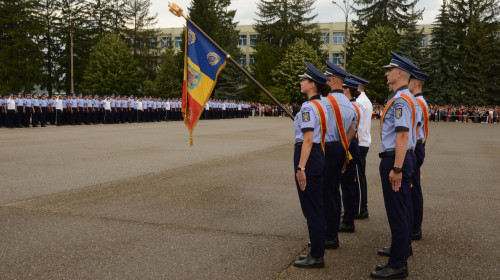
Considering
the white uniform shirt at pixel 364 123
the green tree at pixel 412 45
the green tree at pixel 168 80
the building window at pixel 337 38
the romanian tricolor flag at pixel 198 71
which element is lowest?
the white uniform shirt at pixel 364 123

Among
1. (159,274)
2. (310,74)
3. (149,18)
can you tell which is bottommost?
(159,274)

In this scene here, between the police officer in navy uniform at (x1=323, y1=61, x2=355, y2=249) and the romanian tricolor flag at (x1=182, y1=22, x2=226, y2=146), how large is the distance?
6.39 feet

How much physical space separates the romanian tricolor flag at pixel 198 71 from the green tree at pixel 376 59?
52.7 m

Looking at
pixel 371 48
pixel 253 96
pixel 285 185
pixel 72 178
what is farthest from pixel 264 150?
pixel 253 96

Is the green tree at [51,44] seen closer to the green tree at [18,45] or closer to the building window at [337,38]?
the green tree at [18,45]

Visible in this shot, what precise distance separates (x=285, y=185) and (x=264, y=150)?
625cm

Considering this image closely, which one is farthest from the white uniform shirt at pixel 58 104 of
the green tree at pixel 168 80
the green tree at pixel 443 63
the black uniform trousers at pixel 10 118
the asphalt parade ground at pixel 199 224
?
the green tree at pixel 443 63

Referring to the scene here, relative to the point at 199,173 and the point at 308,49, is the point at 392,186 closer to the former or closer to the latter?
the point at 199,173

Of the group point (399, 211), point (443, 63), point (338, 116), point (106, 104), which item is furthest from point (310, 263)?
point (443, 63)

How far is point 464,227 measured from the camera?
19.3 feet

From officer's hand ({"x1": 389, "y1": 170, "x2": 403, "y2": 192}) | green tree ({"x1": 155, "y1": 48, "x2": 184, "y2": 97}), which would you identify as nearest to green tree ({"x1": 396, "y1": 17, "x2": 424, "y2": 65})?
green tree ({"x1": 155, "y1": 48, "x2": 184, "y2": 97})

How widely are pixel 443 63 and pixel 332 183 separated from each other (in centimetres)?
5756

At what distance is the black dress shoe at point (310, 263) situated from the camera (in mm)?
4289

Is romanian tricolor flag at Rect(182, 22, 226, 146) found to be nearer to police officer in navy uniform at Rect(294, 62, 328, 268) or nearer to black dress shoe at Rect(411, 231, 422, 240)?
police officer in navy uniform at Rect(294, 62, 328, 268)
